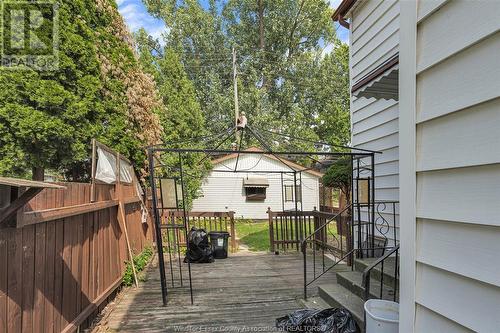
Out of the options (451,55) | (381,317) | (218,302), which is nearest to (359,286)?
(381,317)

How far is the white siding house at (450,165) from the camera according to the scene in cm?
109

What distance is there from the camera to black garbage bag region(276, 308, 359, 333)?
10.1 ft

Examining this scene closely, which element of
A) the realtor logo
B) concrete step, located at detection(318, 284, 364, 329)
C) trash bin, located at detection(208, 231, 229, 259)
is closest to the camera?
concrete step, located at detection(318, 284, 364, 329)

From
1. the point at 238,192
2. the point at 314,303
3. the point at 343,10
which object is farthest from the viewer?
the point at 238,192

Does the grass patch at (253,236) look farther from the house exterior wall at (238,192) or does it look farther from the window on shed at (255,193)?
the window on shed at (255,193)

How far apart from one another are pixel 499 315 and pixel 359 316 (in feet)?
7.79

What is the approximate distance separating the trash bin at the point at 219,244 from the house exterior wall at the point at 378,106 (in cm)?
338

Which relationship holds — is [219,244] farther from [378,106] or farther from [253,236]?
[378,106]

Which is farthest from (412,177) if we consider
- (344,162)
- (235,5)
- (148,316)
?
(235,5)

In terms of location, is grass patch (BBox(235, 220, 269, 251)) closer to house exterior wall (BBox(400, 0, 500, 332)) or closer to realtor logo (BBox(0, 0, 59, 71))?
realtor logo (BBox(0, 0, 59, 71))

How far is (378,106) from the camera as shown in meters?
4.75

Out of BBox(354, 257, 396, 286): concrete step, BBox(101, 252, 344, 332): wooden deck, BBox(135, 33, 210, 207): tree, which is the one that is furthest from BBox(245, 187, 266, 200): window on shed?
BBox(354, 257, 396, 286): concrete step

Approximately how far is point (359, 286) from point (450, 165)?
113 inches

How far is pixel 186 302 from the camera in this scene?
4.58 meters
